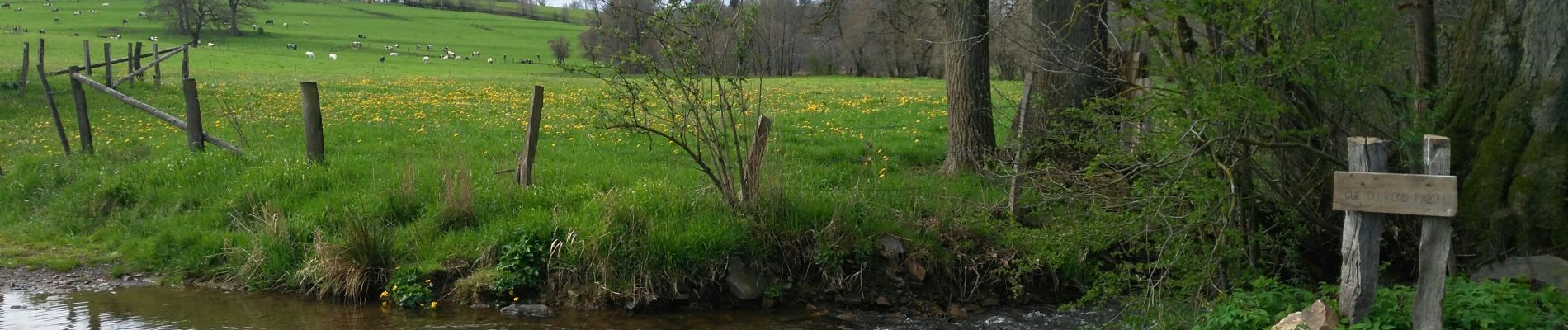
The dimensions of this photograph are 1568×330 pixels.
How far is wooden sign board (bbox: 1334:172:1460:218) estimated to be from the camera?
→ 16.6ft

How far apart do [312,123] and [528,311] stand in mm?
4291

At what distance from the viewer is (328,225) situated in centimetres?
948

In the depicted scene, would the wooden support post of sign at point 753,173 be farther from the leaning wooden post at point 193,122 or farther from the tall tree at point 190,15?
the tall tree at point 190,15

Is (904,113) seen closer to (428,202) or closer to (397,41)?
(428,202)

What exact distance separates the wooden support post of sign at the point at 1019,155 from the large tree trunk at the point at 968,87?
144cm

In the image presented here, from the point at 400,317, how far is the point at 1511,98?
7868 mm

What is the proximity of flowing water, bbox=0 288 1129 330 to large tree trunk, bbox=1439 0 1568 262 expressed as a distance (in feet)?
8.55

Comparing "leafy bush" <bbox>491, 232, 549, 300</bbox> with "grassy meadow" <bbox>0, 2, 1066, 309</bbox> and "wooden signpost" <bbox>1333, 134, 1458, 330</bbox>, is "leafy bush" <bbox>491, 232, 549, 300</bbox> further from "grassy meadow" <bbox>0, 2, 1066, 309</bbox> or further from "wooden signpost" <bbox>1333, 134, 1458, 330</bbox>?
"wooden signpost" <bbox>1333, 134, 1458, 330</bbox>

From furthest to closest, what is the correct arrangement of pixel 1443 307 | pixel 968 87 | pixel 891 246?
pixel 968 87
pixel 891 246
pixel 1443 307

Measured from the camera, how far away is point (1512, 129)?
23.6ft

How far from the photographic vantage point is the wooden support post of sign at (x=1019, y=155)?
8.93 m

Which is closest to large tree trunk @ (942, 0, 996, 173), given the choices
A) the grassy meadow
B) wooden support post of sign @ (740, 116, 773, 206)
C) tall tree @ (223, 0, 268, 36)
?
the grassy meadow

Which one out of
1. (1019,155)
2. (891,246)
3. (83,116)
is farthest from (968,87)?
(83,116)

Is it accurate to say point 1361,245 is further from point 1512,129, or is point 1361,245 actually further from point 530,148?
point 530,148
